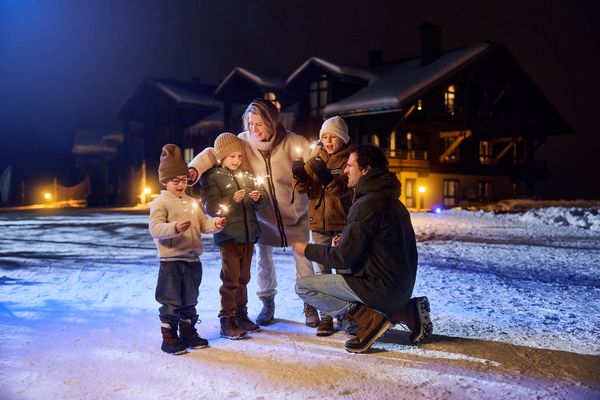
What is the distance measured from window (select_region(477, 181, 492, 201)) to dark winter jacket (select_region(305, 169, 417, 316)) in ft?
104

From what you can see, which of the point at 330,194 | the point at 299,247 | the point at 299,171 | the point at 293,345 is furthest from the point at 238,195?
the point at 293,345

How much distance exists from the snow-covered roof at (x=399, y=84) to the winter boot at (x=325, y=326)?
73.1 feet

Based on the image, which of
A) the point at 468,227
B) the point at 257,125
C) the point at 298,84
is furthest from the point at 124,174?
the point at 257,125

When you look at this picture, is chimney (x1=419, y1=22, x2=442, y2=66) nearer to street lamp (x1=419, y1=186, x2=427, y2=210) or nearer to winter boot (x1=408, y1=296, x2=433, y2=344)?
street lamp (x1=419, y1=186, x2=427, y2=210)

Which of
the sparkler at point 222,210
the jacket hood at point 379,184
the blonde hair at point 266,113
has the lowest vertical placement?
the sparkler at point 222,210

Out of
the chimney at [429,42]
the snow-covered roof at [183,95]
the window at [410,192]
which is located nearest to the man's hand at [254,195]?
the window at [410,192]

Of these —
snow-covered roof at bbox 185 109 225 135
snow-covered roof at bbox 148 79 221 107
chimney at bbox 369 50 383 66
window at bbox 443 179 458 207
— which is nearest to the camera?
window at bbox 443 179 458 207

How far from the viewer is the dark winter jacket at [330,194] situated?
458cm

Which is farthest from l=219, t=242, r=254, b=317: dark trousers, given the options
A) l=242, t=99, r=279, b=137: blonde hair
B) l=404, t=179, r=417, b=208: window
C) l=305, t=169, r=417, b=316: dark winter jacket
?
l=404, t=179, r=417, b=208: window

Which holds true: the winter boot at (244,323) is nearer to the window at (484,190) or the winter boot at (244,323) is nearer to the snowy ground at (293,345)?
the snowy ground at (293,345)

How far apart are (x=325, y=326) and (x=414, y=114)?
26197 mm

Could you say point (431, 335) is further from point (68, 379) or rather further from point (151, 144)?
point (151, 144)

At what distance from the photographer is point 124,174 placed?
37.3 metres

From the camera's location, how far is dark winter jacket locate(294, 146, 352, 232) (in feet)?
15.0
